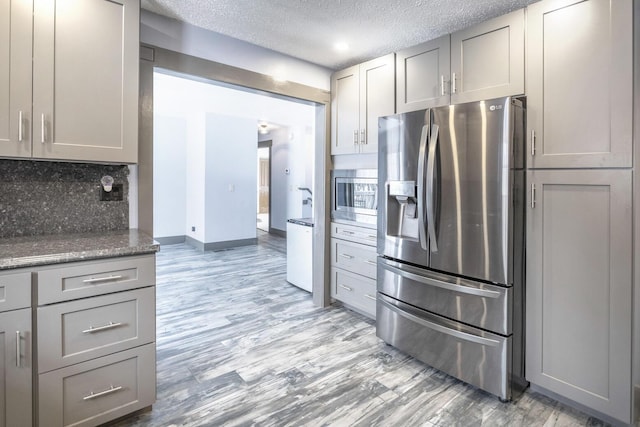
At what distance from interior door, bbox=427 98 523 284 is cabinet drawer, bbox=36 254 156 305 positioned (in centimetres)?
169

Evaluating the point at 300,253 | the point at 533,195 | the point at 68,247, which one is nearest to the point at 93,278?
the point at 68,247

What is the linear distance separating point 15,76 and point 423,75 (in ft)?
7.83

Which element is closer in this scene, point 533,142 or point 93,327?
point 93,327

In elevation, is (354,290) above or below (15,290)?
below

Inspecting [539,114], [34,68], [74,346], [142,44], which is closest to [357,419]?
[74,346]

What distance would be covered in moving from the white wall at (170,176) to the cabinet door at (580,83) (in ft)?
20.6

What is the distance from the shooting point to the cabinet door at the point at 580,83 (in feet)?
5.37

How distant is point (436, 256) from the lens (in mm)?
2199

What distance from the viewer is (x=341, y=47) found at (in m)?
2.78

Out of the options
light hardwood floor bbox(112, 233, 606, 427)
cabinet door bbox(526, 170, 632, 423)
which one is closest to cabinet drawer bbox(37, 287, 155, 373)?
light hardwood floor bbox(112, 233, 606, 427)

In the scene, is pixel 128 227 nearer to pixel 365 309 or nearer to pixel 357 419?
pixel 357 419

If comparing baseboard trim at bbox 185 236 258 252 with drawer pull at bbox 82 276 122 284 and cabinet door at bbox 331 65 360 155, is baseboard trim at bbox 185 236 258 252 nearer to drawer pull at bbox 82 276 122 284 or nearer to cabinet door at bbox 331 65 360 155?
cabinet door at bbox 331 65 360 155

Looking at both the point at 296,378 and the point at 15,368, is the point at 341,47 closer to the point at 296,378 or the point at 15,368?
the point at 296,378

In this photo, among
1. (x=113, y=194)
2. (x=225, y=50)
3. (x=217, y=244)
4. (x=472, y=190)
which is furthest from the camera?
(x=217, y=244)
